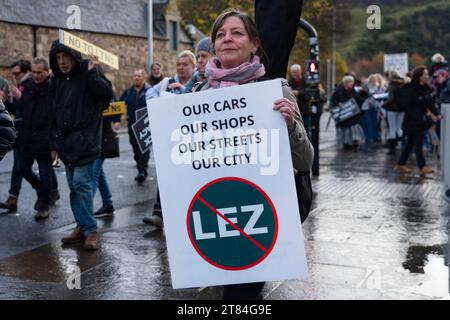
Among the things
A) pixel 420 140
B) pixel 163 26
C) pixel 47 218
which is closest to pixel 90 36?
pixel 163 26

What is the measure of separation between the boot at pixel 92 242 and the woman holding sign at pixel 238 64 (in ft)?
10.3

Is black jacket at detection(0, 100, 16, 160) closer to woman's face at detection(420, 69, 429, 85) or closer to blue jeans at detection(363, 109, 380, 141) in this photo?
woman's face at detection(420, 69, 429, 85)

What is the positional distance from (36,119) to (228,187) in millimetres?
5437

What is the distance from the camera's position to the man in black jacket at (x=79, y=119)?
6031mm

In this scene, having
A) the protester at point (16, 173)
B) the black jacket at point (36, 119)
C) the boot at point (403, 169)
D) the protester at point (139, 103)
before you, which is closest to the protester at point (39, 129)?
the black jacket at point (36, 119)

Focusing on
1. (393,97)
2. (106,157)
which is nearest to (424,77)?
(393,97)

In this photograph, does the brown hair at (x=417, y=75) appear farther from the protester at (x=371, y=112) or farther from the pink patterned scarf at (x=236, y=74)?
the pink patterned scarf at (x=236, y=74)

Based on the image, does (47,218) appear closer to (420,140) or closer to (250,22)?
(250,22)

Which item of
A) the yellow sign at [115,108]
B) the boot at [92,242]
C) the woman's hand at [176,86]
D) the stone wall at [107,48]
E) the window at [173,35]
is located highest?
the window at [173,35]

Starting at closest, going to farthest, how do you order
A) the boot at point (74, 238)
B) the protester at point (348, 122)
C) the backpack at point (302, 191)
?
the backpack at point (302, 191) → the boot at point (74, 238) → the protester at point (348, 122)

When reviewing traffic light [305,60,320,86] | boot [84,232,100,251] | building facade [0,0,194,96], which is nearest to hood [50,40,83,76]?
boot [84,232,100,251]

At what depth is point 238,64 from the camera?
309 centimetres

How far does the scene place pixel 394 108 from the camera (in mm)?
13750

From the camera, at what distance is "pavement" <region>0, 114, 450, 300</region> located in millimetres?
4695
